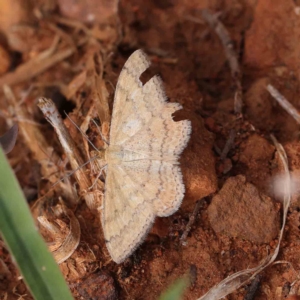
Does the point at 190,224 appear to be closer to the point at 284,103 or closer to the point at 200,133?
the point at 200,133

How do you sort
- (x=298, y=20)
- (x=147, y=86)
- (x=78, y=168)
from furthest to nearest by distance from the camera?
(x=298, y=20), (x=78, y=168), (x=147, y=86)

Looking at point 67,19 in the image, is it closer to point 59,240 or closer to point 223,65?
point 223,65

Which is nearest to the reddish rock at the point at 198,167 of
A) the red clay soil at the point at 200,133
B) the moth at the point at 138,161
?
the red clay soil at the point at 200,133

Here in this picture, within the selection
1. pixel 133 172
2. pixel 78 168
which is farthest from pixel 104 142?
pixel 133 172

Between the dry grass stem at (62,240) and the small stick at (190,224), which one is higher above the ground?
the dry grass stem at (62,240)

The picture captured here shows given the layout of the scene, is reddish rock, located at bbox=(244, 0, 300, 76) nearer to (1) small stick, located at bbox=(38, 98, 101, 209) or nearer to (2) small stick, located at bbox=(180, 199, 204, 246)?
(2) small stick, located at bbox=(180, 199, 204, 246)

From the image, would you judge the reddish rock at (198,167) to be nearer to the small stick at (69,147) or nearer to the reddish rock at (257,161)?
the reddish rock at (257,161)
